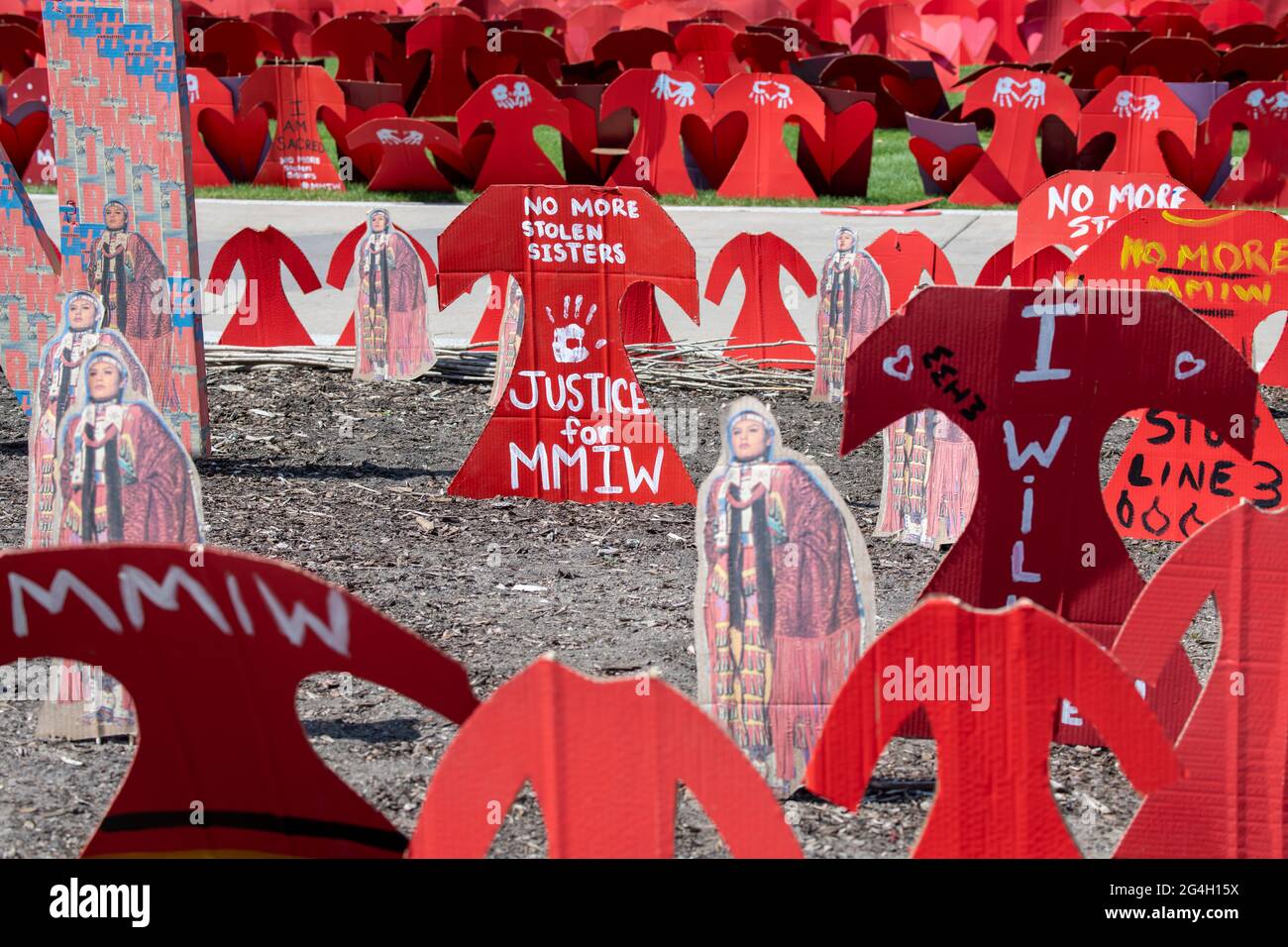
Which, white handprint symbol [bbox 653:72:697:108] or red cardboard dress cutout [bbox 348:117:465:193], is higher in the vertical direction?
white handprint symbol [bbox 653:72:697:108]

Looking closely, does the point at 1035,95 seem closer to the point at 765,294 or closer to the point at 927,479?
the point at 765,294

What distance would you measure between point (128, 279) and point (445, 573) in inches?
84.0

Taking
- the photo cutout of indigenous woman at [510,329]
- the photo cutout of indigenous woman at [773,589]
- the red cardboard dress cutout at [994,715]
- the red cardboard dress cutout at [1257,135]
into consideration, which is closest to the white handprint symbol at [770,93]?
the red cardboard dress cutout at [1257,135]

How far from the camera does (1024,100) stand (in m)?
14.1

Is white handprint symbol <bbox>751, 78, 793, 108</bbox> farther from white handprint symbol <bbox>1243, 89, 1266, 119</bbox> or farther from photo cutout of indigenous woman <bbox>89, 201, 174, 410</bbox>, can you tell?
photo cutout of indigenous woman <bbox>89, 201, 174, 410</bbox>

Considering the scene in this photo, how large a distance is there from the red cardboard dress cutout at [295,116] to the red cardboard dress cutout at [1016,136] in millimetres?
6068

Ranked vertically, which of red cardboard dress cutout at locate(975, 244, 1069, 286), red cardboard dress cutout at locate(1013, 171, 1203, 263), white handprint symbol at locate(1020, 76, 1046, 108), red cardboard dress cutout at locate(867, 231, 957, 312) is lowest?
red cardboard dress cutout at locate(975, 244, 1069, 286)

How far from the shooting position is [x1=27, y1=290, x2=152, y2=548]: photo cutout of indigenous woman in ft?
13.1

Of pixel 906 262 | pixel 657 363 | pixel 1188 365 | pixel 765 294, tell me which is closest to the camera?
pixel 1188 365

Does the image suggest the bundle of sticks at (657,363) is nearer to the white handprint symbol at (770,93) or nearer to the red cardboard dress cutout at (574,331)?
the red cardboard dress cutout at (574,331)

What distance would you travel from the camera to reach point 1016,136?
14281 mm

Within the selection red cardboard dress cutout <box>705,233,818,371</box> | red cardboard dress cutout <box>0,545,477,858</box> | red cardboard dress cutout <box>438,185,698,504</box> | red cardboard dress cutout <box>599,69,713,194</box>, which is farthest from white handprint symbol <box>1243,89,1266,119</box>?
red cardboard dress cutout <box>0,545,477,858</box>

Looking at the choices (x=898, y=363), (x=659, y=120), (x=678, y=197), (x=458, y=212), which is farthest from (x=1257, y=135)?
(x=898, y=363)

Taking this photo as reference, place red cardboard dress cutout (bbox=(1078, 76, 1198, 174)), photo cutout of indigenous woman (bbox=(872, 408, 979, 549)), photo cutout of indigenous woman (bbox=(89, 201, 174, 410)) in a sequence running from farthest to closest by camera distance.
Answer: red cardboard dress cutout (bbox=(1078, 76, 1198, 174))
photo cutout of indigenous woman (bbox=(89, 201, 174, 410))
photo cutout of indigenous woman (bbox=(872, 408, 979, 549))
